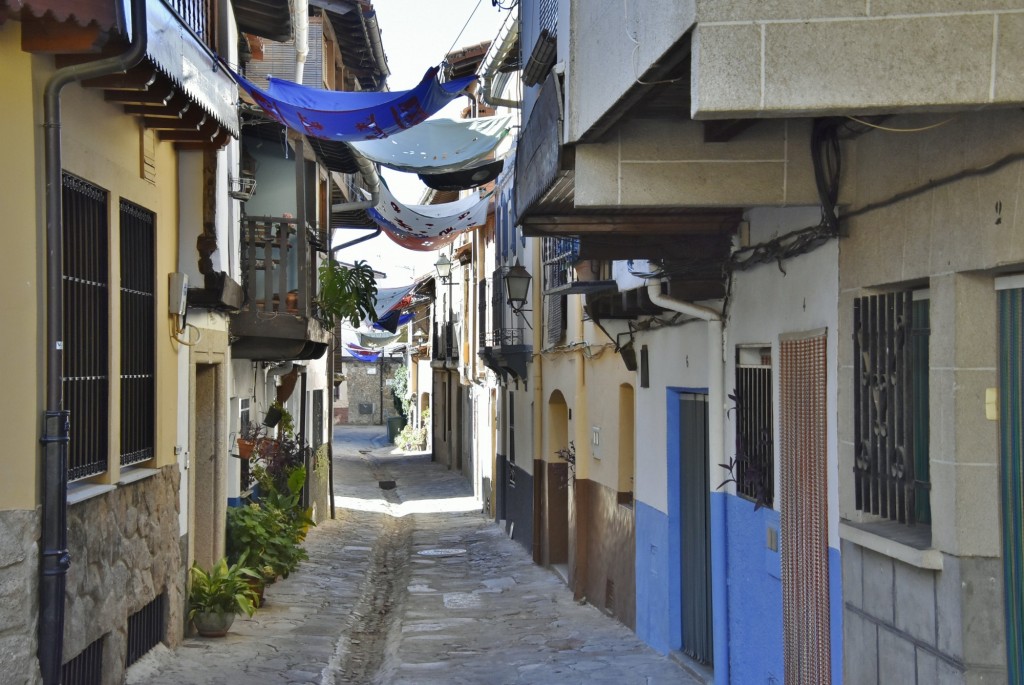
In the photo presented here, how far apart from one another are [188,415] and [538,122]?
4823 mm

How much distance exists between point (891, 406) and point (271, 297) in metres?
8.97

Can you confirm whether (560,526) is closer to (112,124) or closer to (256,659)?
(256,659)

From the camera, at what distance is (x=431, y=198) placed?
109 feet

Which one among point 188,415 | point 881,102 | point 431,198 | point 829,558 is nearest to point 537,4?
point 188,415

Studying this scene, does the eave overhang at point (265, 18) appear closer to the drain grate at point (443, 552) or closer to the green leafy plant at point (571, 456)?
the green leafy plant at point (571, 456)

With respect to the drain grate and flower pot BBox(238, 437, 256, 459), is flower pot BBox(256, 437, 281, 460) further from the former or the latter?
the drain grate

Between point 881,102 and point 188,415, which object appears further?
point 188,415

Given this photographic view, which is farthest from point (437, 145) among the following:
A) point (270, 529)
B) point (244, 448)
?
point (270, 529)

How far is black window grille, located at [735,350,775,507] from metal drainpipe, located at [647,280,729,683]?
27 centimetres

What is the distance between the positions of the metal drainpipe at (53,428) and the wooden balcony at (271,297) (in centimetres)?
651

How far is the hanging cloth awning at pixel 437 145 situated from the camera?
631 inches

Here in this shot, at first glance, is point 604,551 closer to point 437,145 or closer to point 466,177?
point 437,145

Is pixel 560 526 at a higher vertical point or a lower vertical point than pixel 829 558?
lower

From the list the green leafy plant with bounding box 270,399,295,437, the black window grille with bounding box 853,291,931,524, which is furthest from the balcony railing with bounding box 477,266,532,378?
the black window grille with bounding box 853,291,931,524
